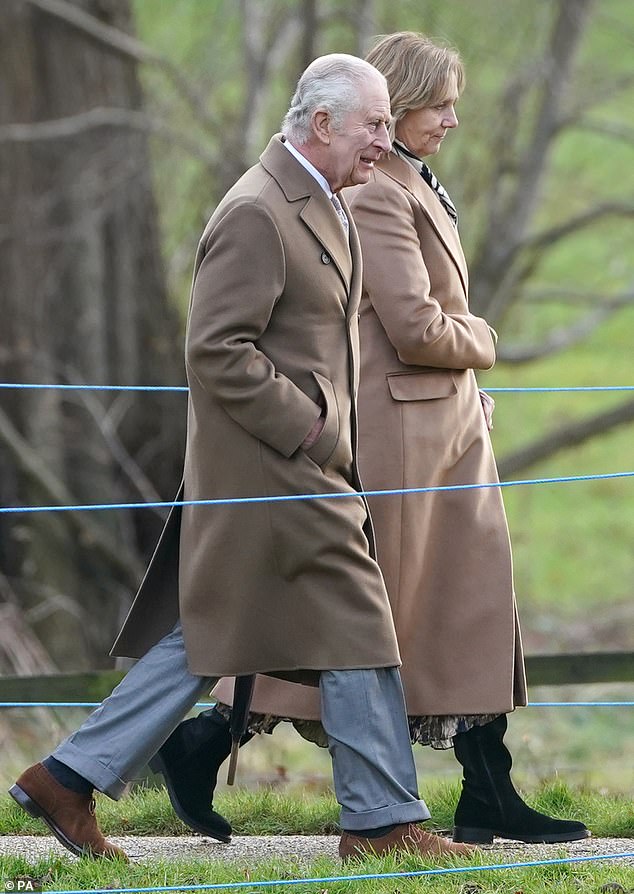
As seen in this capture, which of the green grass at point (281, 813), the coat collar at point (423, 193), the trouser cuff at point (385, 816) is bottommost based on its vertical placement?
the green grass at point (281, 813)

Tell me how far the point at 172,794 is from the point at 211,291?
1352 millimetres

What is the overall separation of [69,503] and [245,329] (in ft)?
17.8

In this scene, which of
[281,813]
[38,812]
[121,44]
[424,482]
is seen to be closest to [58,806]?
[38,812]

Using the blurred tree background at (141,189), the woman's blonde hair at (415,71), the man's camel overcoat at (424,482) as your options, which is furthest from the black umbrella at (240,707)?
the blurred tree background at (141,189)

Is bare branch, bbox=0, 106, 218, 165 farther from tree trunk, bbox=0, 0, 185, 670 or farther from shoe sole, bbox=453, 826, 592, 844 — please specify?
shoe sole, bbox=453, 826, 592, 844

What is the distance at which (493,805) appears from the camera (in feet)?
14.5

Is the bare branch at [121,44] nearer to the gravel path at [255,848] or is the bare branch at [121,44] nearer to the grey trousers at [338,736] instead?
the gravel path at [255,848]

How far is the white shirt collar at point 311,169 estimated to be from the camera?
4.11 meters

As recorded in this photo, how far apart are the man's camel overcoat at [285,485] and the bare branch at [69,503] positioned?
15.9 feet

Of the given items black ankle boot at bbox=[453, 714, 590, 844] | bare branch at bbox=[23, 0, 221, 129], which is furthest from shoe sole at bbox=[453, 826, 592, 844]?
bare branch at bbox=[23, 0, 221, 129]

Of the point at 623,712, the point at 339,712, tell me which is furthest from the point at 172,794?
the point at 623,712

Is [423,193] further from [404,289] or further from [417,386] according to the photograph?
[417,386]

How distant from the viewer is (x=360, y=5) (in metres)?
9.07

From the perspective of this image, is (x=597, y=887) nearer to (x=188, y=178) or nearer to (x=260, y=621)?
(x=260, y=621)
